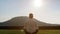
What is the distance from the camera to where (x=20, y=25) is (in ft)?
8.29

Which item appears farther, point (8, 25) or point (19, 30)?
point (8, 25)

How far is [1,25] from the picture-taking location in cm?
266

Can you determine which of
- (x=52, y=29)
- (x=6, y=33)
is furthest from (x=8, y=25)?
(x=52, y=29)

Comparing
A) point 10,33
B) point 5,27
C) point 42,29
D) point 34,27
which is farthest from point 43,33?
point 5,27

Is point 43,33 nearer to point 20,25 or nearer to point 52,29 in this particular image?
point 52,29

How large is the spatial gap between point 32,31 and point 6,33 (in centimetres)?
67

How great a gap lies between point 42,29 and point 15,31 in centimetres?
56

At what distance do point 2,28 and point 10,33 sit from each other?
0.97 feet

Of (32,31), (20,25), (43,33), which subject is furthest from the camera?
(20,25)

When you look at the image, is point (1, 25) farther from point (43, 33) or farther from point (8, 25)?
point (43, 33)

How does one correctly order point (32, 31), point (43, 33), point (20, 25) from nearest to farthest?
point (32, 31) → point (43, 33) → point (20, 25)

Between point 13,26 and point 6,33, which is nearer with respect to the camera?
point 6,33

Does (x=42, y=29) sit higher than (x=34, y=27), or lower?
lower

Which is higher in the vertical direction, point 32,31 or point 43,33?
point 32,31
